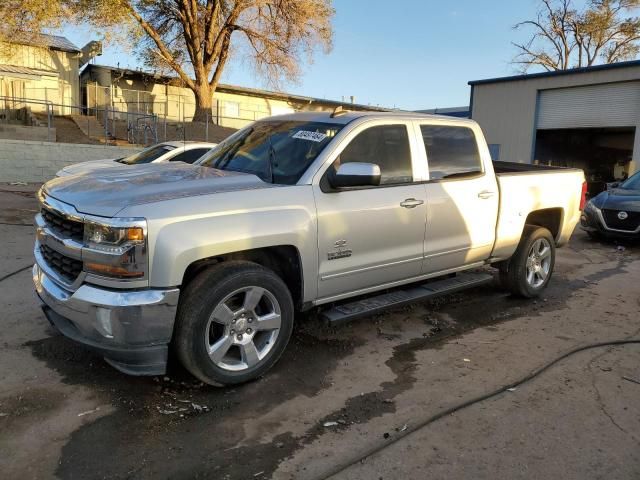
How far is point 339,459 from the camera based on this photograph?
9.79 feet

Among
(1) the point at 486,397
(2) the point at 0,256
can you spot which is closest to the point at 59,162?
(2) the point at 0,256

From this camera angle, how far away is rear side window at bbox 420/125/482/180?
16.1ft

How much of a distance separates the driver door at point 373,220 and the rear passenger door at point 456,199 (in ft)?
0.55

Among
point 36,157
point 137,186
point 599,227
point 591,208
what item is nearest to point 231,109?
point 36,157

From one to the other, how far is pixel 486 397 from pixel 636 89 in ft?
68.9

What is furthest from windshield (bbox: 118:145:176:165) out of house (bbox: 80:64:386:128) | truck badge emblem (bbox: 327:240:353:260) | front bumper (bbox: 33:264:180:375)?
house (bbox: 80:64:386:128)

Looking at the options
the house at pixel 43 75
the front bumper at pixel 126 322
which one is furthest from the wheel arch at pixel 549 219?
the house at pixel 43 75

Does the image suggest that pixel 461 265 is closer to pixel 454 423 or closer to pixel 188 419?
pixel 454 423

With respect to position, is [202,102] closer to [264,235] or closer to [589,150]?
[589,150]

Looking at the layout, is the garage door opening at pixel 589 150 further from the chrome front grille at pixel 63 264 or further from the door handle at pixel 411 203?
the chrome front grille at pixel 63 264

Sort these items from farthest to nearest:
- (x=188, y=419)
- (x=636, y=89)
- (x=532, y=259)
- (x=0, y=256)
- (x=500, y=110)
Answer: (x=500, y=110) < (x=636, y=89) < (x=0, y=256) < (x=532, y=259) < (x=188, y=419)

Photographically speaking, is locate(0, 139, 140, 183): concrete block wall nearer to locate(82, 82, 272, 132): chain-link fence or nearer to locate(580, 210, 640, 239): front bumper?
locate(82, 82, 272, 132): chain-link fence

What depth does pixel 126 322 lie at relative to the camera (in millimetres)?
3195

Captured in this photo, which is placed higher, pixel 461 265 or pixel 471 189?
pixel 471 189
